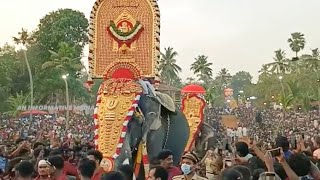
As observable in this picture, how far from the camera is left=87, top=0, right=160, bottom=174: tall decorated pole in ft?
30.3

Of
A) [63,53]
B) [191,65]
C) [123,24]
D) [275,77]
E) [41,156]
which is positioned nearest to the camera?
[41,156]

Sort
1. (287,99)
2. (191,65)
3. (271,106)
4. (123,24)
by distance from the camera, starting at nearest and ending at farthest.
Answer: (123,24) → (287,99) → (271,106) → (191,65)

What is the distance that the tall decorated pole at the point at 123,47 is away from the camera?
9.25m

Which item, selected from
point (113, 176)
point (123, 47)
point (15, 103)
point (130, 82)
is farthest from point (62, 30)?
point (113, 176)

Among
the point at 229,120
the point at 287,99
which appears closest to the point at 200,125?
the point at 229,120

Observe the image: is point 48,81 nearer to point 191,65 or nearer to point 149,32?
point 149,32

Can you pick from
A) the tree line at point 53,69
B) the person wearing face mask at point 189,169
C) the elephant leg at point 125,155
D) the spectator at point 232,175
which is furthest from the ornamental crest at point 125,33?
the tree line at point 53,69

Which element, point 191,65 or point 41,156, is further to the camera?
point 191,65

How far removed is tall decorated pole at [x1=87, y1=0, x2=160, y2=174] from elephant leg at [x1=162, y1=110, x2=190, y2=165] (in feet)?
3.16

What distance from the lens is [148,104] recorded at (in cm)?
939

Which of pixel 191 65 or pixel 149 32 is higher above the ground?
pixel 191 65

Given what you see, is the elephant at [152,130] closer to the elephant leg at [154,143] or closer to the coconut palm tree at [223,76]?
A: the elephant leg at [154,143]

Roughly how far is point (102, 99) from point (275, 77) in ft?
200

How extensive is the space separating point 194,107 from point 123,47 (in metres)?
4.50
